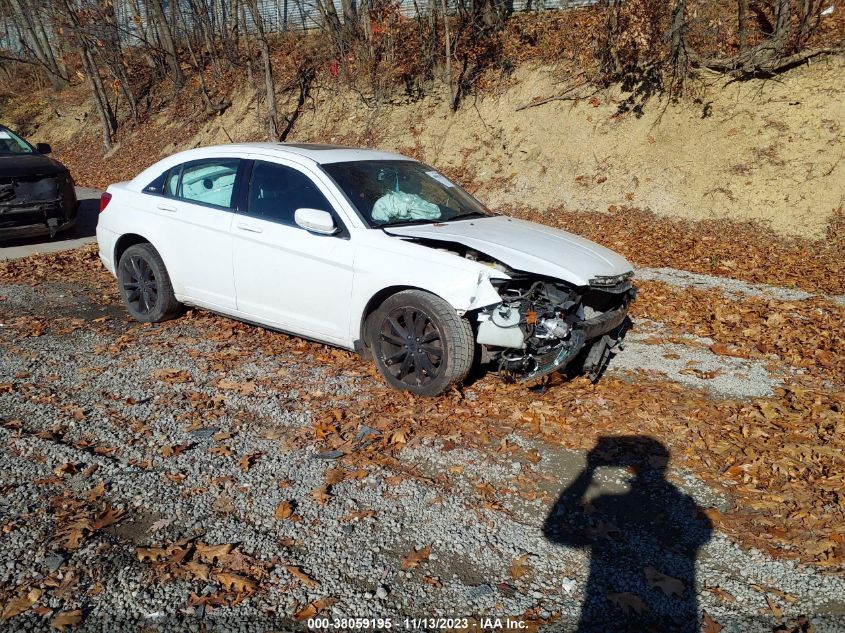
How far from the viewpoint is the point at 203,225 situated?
6234 millimetres

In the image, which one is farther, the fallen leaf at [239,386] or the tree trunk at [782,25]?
the tree trunk at [782,25]

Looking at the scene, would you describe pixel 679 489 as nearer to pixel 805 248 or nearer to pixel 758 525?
pixel 758 525

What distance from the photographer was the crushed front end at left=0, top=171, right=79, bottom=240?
32.9ft

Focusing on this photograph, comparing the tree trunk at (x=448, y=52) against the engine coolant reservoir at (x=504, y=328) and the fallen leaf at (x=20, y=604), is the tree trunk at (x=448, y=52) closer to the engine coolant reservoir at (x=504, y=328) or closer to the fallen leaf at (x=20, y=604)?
the engine coolant reservoir at (x=504, y=328)

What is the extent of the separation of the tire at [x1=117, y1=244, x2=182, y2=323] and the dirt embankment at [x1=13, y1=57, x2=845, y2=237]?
8.54 m

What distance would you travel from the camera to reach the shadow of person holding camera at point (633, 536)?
3143 millimetres

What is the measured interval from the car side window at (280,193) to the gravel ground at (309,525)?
1359mm

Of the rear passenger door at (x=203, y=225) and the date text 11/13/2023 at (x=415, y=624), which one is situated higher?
the rear passenger door at (x=203, y=225)

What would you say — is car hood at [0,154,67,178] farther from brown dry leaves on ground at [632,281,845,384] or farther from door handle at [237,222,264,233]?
brown dry leaves on ground at [632,281,845,384]

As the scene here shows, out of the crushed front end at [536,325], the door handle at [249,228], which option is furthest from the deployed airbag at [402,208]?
the crushed front end at [536,325]

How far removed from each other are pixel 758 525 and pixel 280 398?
3267mm

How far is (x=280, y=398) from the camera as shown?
211 inches

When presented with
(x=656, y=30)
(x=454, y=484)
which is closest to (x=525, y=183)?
(x=656, y=30)

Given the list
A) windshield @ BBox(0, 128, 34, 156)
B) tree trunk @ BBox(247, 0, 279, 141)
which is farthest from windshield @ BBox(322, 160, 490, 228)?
tree trunk @ BBox(247, 0, 279, 141)
